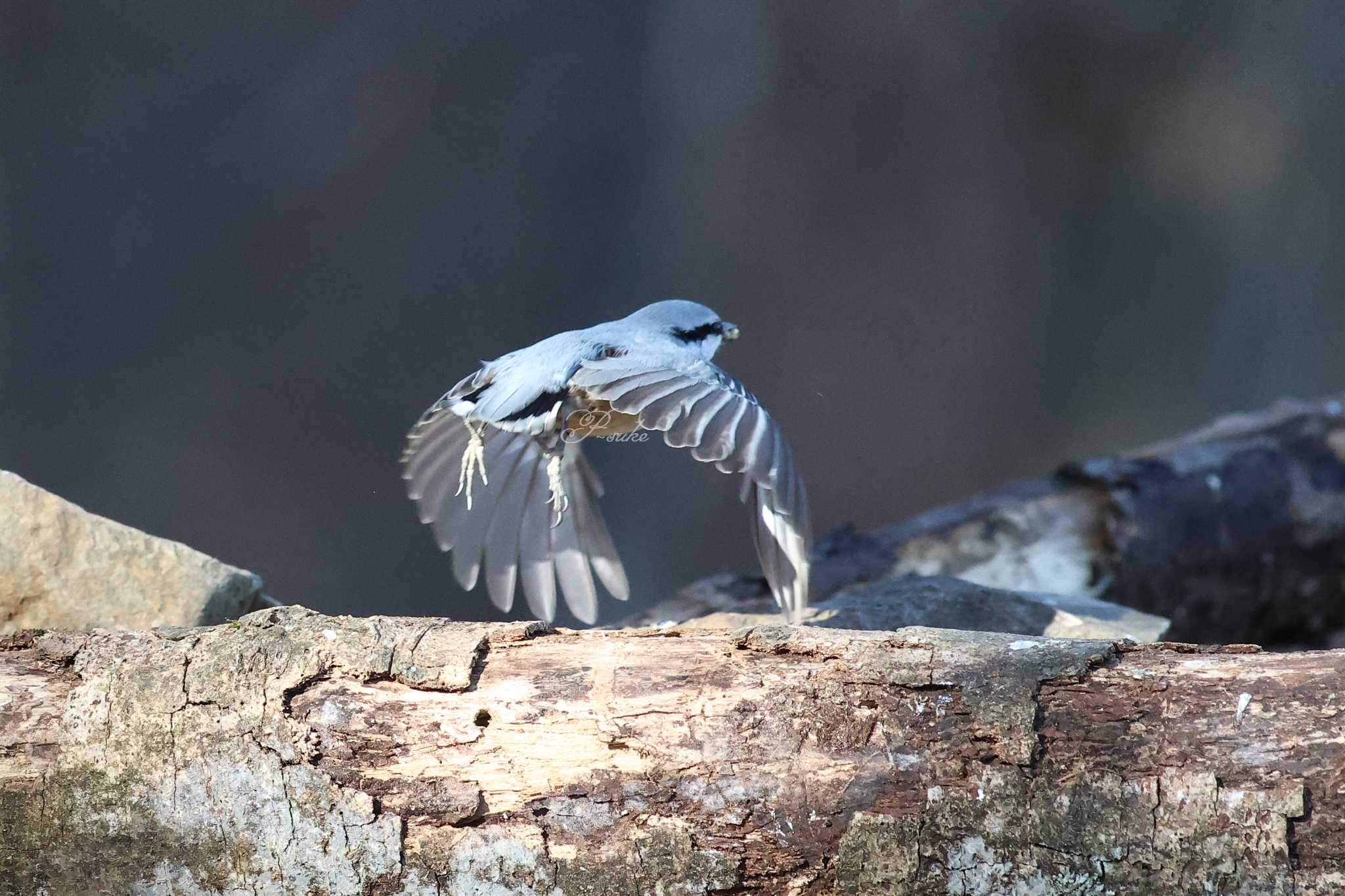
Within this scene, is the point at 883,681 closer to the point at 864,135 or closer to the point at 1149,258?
the point at 864,135

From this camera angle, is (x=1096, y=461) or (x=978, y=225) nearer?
(x=1096, y=461)

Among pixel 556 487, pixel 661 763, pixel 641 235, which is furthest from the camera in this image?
pixel 641 235

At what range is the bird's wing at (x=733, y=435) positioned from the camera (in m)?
1.90

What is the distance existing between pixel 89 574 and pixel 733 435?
3.73ft

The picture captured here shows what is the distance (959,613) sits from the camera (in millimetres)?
2422

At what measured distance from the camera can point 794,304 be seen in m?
4.34

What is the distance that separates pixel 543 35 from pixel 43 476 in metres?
1.93

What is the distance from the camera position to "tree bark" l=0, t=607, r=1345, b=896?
1.32m

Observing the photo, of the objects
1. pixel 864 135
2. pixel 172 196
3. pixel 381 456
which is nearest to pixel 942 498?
pixel 864 135

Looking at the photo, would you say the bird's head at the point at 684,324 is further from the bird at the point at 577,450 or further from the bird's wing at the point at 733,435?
the bird's wing at the point at 733,435

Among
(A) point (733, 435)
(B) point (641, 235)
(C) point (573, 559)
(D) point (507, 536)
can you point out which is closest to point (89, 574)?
(D) point (507, 536)

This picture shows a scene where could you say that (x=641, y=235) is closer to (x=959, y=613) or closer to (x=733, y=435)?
(x=959, y=613)

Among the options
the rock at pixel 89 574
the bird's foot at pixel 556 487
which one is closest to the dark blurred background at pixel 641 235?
the bird's foot at pixel 556 487

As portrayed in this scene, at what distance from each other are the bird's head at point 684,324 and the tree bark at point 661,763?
1.03 meters
